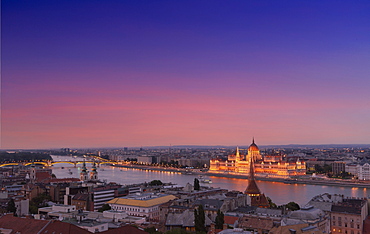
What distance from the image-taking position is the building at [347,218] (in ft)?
36.2

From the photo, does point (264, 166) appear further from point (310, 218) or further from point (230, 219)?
point (310, 218)

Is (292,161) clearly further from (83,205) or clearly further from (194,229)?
(194,229)

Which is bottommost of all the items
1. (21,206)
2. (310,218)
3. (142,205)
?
(21,206)

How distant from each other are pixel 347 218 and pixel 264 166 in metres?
36.9

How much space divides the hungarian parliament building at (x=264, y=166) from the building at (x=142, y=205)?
2818cm

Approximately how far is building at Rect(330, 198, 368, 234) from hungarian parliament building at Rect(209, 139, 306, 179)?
2982cm

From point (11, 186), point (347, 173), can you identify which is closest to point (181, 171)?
point (347, 173)

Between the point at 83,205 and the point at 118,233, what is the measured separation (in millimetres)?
8766

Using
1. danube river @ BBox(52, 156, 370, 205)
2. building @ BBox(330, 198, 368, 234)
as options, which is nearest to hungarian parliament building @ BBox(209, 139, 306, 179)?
danube river @ BBox(52, 156, 370, 205)

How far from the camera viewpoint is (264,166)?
156ft

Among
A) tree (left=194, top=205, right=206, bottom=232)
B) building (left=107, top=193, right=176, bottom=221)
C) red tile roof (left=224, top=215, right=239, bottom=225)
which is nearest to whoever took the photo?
tree (left=194, top=205, right=206, bottom=232)

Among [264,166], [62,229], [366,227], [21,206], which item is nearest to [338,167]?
[264,166]

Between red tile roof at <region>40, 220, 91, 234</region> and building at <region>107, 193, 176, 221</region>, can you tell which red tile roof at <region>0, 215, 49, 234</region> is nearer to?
red tile roof at <region>40, 220, 91, 234</region>

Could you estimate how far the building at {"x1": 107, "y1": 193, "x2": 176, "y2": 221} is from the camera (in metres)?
13.6
